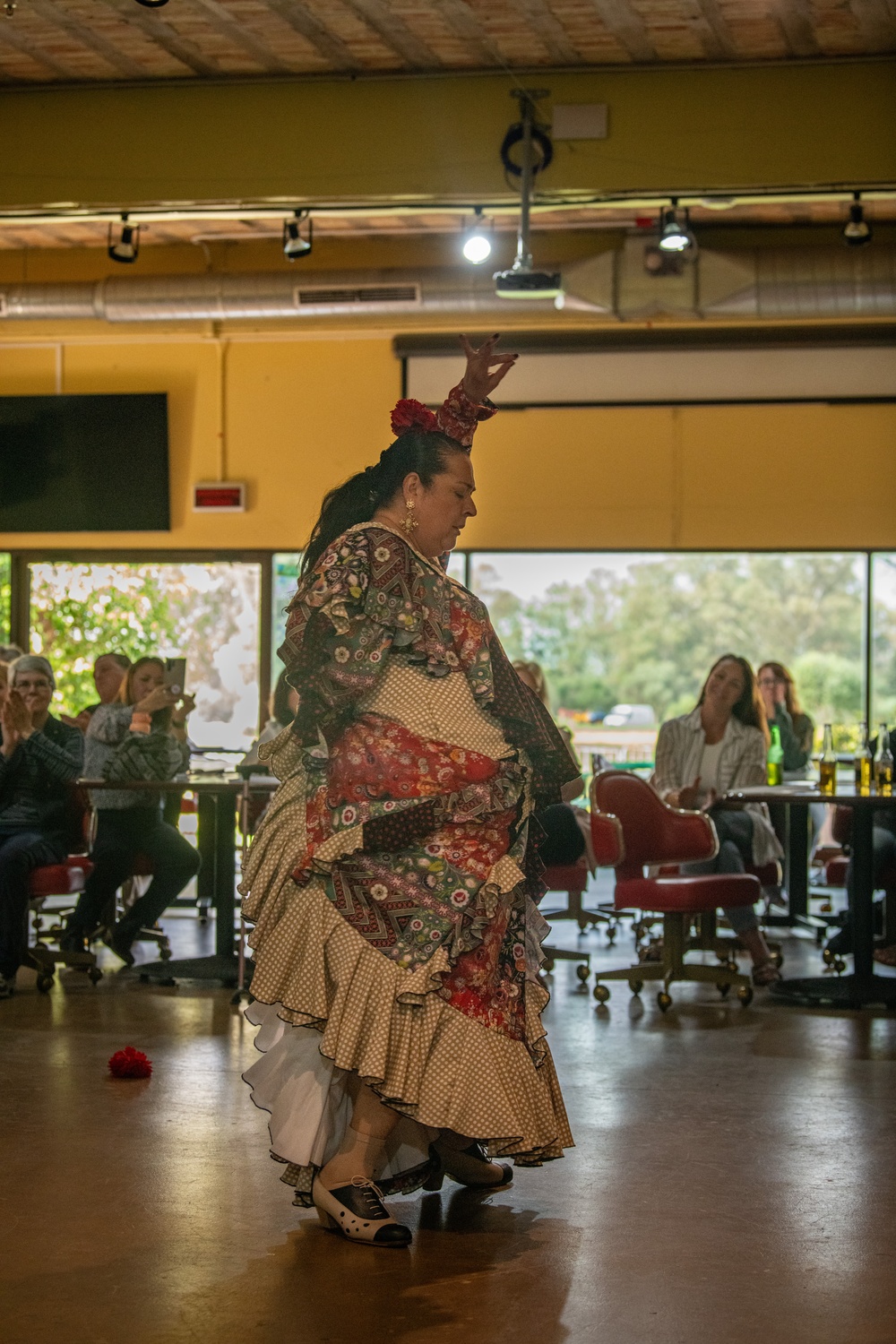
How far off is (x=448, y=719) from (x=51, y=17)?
16.4ft

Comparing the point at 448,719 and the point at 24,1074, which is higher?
the point at 448,719

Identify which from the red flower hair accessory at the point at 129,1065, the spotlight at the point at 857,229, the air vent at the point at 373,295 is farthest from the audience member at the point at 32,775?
the spotlight at the point at 857,229

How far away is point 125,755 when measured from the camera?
696cm

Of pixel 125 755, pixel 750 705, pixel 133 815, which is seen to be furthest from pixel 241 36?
pixel 750 705

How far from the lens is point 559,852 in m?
7.11

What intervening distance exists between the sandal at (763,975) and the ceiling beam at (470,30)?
166 inches

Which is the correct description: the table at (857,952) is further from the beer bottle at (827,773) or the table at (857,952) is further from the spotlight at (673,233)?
the spotlight at (673,233)

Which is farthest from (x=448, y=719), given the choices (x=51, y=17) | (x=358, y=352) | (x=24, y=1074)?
(x=358, y=352)

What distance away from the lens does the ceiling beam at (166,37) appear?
6.89 metres

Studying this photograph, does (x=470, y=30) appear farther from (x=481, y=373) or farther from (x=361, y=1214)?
(x=361, y=1214)

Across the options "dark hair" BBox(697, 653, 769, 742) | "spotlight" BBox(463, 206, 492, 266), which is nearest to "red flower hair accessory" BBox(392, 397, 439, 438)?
"dark hair" BBox(697, 653, 769, 742)

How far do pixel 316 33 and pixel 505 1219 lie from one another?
5480mm

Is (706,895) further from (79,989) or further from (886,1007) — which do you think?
(79,989)

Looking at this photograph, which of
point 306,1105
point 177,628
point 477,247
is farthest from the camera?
point 177,628
